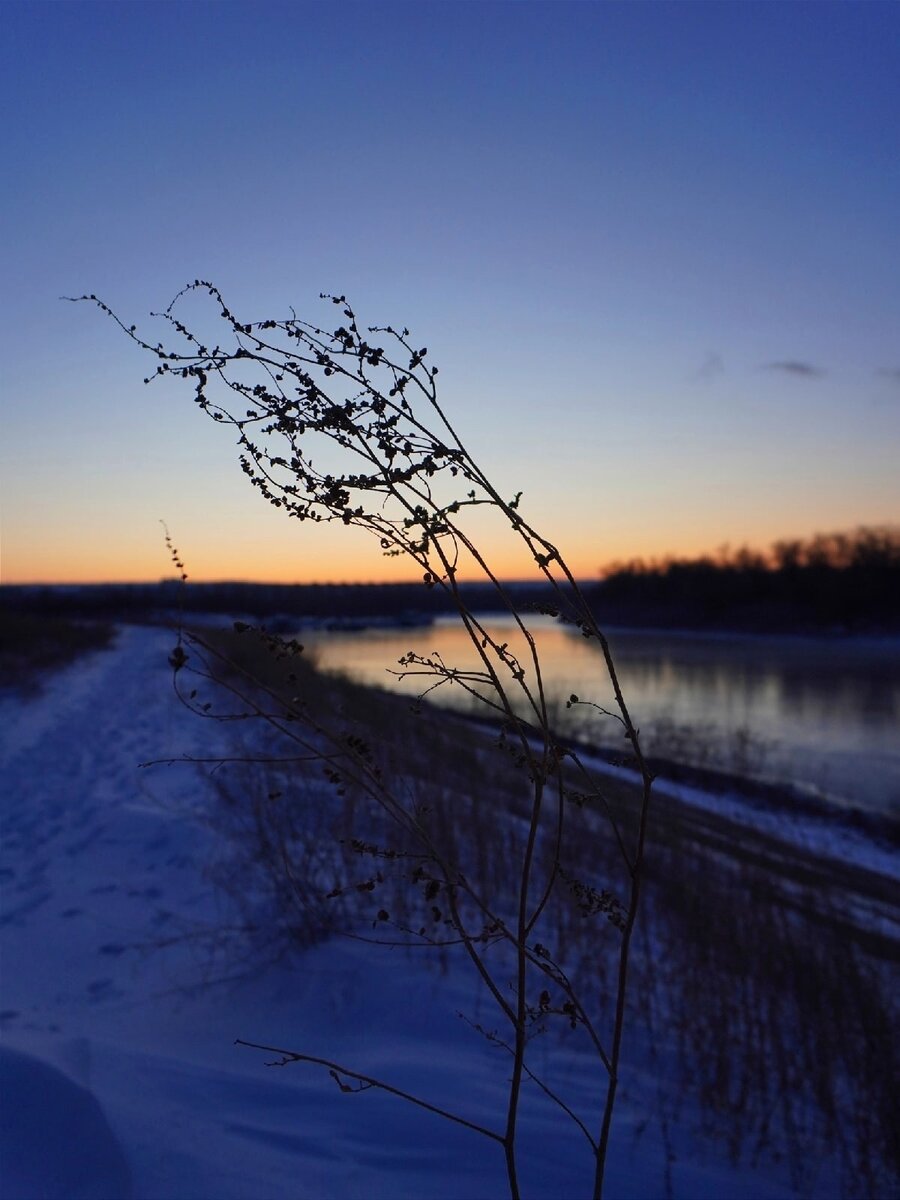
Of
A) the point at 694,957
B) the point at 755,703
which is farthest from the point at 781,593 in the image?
the point at 694,957

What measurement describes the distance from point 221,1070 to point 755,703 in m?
24.2

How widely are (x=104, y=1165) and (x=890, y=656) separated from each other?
45.2m

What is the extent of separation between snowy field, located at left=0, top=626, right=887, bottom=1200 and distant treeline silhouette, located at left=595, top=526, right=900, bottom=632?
2335 inches

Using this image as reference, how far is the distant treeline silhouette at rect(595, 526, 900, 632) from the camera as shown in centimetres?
6369

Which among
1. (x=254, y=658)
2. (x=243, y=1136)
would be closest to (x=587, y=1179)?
(x=243, y=1136)

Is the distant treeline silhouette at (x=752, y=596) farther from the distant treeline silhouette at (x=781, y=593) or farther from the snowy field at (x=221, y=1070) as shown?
the snowy field at (x=221, y=1070)

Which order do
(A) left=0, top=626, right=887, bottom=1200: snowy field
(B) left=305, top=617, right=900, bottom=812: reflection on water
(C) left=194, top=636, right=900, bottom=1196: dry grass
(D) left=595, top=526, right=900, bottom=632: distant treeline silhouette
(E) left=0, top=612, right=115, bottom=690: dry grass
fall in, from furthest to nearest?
1. (D) left=595, top=526, right=900, bottom=632: distant treeline silhouette
2. (E) left=0, top=612, right=115, bottom=690: dry grass
3. (B) left=305, top=617, right=900, bottom=812: reflection on water
4. (C) left=194, top=636, right=900, bottom=1196: dry grass
5. (A) left=0, top=626, right=887, bottom=1200: snowy field

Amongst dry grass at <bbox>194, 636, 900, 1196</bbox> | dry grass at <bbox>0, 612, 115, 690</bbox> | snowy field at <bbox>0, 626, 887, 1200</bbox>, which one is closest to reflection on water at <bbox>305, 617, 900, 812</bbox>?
dry grass at <bbox>194, 636, 900, 1196</bbox>

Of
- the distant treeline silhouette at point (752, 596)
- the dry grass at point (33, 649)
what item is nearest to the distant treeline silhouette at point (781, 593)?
the distant treeline silhouette at point (752, 596)

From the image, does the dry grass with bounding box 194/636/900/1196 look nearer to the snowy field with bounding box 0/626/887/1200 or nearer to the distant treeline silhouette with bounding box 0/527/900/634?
the snowy field with bounding box 0/626/887/1200

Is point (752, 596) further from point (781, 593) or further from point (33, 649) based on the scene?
point (33, 649)

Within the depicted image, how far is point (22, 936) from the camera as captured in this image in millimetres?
5121

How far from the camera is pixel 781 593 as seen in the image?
7150 centimetres

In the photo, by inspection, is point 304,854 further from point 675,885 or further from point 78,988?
point 675,885
